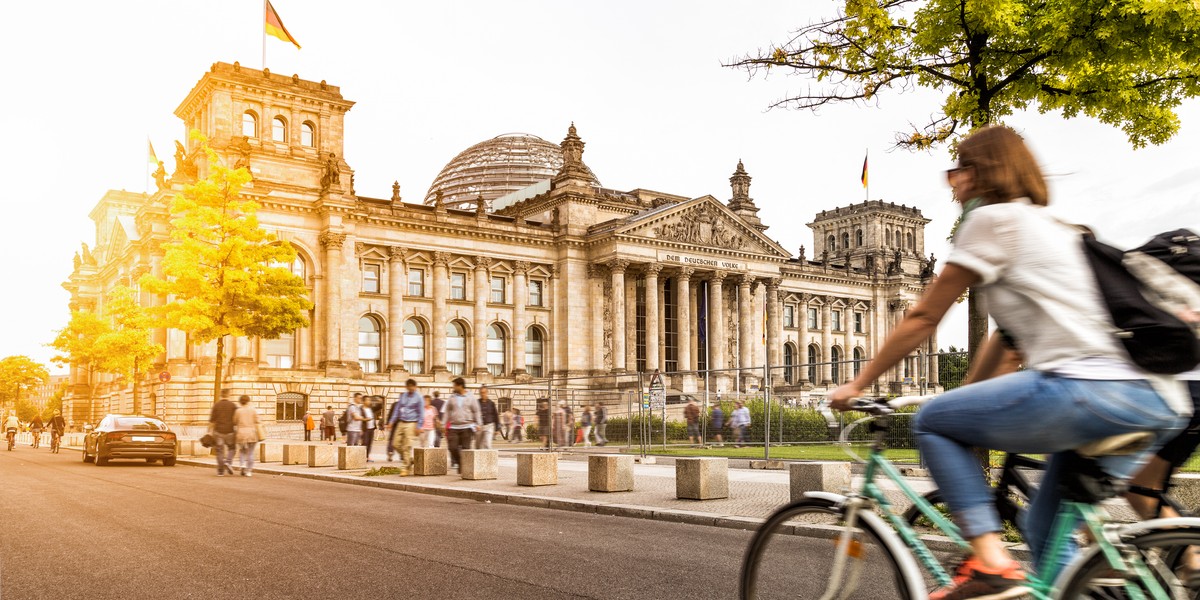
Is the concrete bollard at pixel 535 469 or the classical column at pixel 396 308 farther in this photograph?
the classical column at pixel 396 308

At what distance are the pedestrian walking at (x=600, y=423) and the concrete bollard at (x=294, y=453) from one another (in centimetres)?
1142

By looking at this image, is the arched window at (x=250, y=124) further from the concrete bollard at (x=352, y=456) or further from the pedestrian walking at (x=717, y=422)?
the concrete bollard at (x=352, y=456)

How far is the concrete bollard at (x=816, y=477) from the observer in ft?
43.7

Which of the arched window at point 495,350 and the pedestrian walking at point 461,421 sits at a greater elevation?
the arched window at point 495,350

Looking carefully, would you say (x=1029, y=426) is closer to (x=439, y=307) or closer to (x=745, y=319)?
(x=439, y=307)

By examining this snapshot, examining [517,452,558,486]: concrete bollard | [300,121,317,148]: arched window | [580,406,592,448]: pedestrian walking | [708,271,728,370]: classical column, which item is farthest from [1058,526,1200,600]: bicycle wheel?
[708,271,728,370]: classical column

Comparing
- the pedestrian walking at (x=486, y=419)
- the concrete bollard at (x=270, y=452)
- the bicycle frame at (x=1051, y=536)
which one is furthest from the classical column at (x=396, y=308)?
the bicycle frame at (x=1051, y=536)

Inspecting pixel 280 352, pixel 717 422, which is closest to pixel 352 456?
pixel 717 422

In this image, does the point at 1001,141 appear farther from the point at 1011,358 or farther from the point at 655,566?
the point at 655,566

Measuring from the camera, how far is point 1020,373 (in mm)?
3672

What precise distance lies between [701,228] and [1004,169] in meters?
67.6

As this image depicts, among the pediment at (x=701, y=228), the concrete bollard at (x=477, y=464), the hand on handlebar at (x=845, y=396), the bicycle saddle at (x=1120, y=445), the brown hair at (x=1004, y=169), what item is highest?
the pediment at (x=701, y=228)

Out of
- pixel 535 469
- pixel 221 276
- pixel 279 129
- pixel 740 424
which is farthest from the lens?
pixel 279 129

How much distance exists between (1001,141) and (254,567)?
6.66 meters
